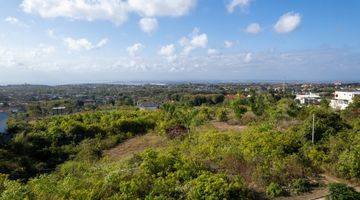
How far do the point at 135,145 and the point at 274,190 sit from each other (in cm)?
828

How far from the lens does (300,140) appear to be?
1196cm

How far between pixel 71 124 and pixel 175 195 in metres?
11.5

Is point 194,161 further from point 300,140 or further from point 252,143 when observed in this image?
point 300,140

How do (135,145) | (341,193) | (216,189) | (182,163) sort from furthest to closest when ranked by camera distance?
(135,145) < (182,163) < (216,189) < (341,193)

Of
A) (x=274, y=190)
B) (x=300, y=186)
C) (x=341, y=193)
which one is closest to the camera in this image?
(x=341, y=193)

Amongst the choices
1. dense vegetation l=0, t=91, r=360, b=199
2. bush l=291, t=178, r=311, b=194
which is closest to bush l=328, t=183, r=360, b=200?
dense vegetation l=0, t=91, r=360, b=199

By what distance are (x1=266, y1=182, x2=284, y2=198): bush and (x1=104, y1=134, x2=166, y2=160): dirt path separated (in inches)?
253

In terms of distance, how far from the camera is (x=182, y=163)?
8.53m

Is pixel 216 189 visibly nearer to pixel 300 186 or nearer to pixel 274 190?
pixel 274 190

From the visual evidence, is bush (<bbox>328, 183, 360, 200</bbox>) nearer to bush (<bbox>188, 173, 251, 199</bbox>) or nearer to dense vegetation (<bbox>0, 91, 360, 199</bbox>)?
dense vegetation (<bbox>0, 91, 360, 199</bbox>)

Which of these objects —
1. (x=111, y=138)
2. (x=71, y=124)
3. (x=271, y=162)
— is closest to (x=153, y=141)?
(x=111, y=138)

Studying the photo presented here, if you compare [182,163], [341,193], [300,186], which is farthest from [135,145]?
[341,193]

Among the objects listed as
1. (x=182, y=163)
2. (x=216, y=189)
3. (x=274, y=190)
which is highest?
(x=182, y=163)

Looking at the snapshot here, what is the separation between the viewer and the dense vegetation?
281 inches
